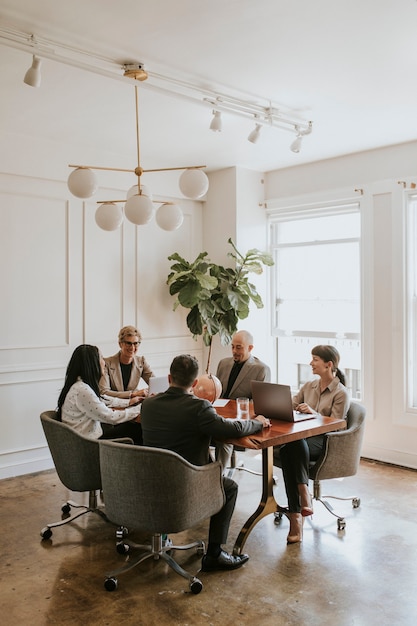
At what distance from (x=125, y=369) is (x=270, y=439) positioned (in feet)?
6.12

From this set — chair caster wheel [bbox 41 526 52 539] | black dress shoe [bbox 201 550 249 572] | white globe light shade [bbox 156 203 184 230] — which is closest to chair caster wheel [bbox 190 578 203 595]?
black dress shoe [bbox 201 550 249 572]

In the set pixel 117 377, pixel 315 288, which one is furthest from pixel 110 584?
pixel 315 288

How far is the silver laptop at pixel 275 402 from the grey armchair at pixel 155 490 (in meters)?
0.73

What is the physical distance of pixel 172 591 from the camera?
10.1 feet

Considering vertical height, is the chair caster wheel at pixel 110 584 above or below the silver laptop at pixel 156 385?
below

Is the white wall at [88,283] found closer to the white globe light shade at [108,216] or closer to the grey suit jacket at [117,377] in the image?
the grey suit jacket at [117,377]

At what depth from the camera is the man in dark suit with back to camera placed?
3105 mm

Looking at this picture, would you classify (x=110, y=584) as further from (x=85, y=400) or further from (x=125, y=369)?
(x=125, y=369)

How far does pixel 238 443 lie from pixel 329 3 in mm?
2357

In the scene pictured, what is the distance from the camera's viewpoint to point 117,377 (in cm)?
475

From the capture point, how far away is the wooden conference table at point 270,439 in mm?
3273

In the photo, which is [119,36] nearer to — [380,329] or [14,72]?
[14,72]

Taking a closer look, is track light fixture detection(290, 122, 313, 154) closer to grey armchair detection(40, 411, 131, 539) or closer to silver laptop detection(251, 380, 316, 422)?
silver laptop detection(251, 380, 316, 422)

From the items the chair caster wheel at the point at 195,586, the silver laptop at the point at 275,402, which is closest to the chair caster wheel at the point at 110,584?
the chair caster wheel at the point at 195,586
